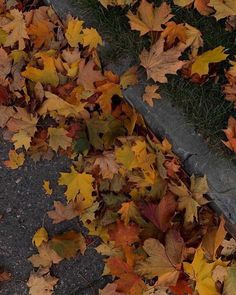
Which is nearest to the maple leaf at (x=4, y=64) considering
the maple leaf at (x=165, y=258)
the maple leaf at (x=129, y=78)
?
the maple leaf at (x=129, y=78)

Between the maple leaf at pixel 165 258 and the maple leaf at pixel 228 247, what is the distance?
224 millimetres

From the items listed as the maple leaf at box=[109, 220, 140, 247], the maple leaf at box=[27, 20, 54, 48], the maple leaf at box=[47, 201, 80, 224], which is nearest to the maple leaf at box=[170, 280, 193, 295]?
the maple leaf at box=[109, 220, 140, 247]

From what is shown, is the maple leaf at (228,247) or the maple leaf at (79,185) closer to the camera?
the maple leaf at (228,247)

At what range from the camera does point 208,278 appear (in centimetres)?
237

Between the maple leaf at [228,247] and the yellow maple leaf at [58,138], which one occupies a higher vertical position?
the yellow maple leaf at [58,138]

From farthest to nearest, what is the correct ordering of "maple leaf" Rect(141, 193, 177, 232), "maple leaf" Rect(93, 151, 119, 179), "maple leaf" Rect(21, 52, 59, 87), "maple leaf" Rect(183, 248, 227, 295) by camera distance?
"maple leaf" Rect(21, 52, 59, 87)
"maple leaf" Rect(93, 151, 119, 179)
"maple leaf" Rect(141, 193, 177, 232)
"maple leaf" Rect(183, 248, 227, 295)

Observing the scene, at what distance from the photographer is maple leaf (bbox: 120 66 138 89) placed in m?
2.59

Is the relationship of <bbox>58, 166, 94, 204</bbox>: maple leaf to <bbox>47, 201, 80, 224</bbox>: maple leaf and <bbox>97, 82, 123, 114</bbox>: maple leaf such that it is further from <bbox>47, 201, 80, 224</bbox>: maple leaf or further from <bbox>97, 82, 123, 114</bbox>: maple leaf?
<bbox>97, 82, 123, 114</bbox>: maple leaf

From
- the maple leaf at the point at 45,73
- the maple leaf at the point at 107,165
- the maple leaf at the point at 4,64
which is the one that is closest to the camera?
the maple leaf at the point at 107,165

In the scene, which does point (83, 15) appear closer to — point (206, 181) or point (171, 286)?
point (206, 181)

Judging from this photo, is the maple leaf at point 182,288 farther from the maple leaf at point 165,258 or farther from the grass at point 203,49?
the grass at point 203,49

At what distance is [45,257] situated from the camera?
8.73ft

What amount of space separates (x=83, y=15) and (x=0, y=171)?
945 mm

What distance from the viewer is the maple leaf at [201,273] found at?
7.72 ft
